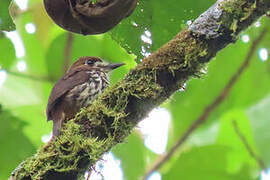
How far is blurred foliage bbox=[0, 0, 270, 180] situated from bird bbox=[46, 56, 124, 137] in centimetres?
12

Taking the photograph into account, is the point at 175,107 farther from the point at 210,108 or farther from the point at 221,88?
the point at 221,88

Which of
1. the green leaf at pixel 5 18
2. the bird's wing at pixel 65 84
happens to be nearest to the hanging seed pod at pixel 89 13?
the green leaf at pixel 5 18

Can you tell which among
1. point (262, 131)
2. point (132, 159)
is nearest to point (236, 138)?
point (262, 131)

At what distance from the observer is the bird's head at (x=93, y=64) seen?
482 centimetres

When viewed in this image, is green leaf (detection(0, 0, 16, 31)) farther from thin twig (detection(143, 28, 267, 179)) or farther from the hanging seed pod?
thin twig (detection(143, 28, 267, 179))

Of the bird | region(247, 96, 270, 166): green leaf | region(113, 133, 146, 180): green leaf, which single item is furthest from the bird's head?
region(247, 96, 270, 166): green leaf

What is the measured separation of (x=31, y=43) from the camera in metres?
5.31

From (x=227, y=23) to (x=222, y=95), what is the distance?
2.61 meters

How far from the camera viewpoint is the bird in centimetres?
434

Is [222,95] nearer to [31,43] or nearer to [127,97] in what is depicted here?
[31,43]

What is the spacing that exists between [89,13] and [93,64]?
272 cm

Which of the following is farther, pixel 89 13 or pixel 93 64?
pixel 93 64

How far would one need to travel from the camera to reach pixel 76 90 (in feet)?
14.8

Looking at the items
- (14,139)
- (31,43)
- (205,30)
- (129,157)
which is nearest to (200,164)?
(129,157)
